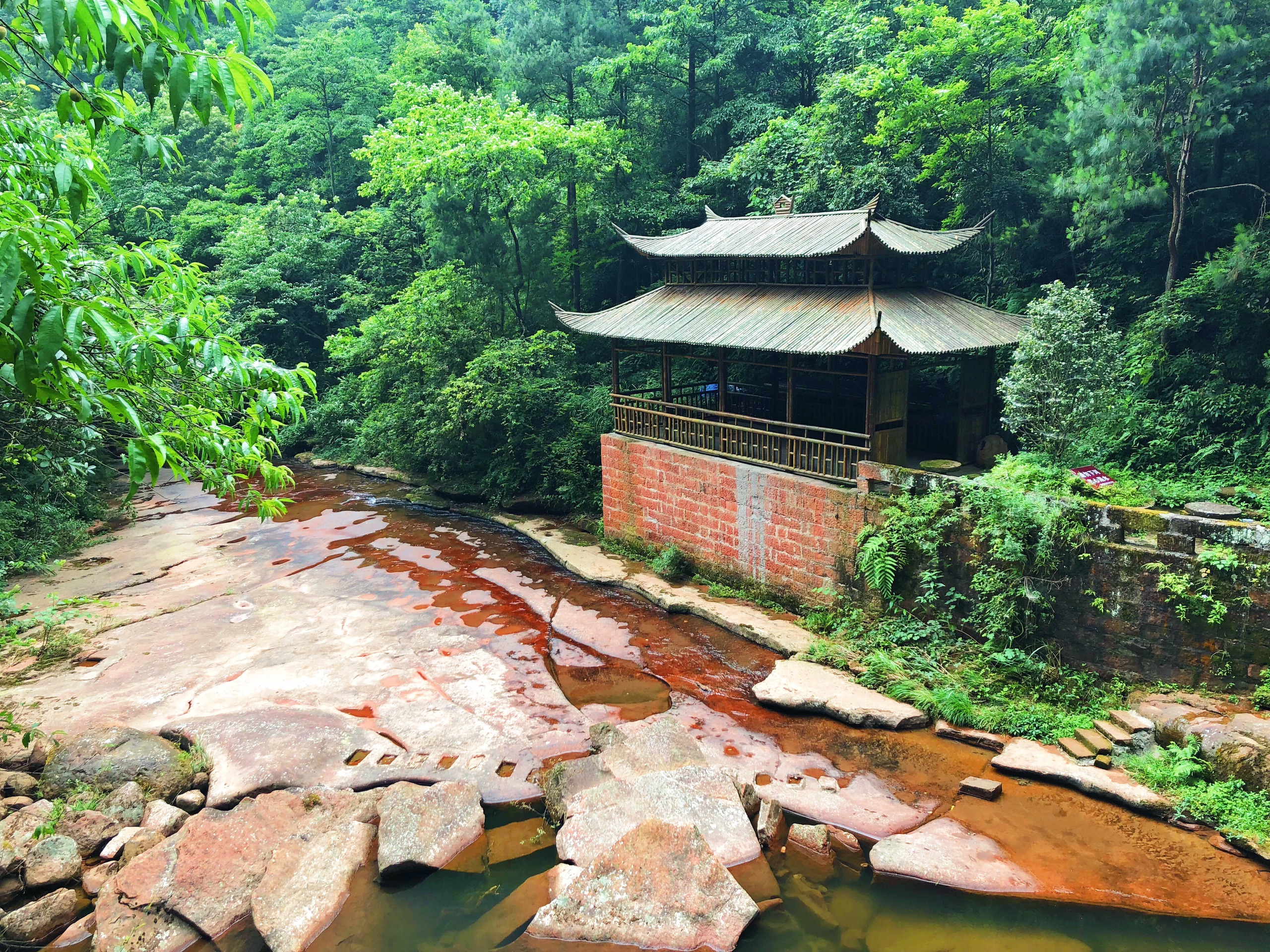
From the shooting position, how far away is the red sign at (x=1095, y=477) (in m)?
10.6

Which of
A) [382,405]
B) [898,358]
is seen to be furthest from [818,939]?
[382,405]

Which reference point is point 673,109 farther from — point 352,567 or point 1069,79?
point 352,567

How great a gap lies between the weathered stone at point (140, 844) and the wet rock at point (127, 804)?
0.27 meters

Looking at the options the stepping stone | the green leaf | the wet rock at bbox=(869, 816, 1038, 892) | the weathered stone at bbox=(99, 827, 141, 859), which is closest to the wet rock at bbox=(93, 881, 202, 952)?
the weathered stone at bbox=(99, 827, 141, 859)

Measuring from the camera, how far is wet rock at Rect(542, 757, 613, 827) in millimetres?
8062

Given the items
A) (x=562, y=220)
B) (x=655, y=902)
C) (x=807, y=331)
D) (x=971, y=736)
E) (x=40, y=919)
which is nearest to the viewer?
(x=655, y=902)

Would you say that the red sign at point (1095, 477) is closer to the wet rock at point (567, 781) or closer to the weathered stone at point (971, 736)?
the weathered stone at point (971, 736)

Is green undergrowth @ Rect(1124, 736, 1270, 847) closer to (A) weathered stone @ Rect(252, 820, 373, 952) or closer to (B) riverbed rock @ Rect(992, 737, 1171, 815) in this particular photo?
(B) riverbed rock @ Rect(992, 737, 1171, 815)

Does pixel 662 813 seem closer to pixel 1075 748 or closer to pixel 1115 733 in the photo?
pixel 1075 748

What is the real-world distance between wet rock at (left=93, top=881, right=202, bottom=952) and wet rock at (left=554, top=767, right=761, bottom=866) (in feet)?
10.4

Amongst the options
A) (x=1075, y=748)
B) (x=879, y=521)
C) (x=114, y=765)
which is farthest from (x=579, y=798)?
(x=879, y=521)

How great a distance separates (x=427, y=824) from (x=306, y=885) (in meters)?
1.13

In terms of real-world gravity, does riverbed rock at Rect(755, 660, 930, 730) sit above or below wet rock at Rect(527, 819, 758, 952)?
below

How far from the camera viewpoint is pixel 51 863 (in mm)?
7305
